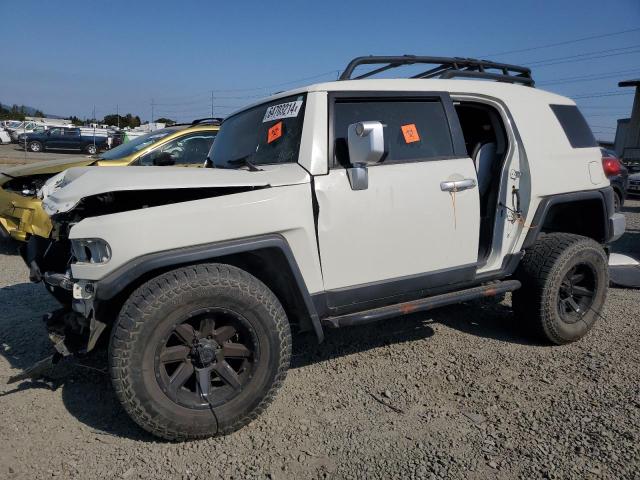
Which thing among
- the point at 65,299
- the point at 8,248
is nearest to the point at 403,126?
the point at 65,299

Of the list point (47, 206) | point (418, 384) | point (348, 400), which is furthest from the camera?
point (418, 384)

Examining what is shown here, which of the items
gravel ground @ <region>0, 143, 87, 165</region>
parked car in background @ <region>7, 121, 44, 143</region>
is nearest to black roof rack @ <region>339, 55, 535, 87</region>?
gravel ground @ <region>0, 143, 87, 165</region>

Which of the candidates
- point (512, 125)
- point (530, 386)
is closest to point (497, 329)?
point (530, 386)

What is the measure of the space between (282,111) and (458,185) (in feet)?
4.28

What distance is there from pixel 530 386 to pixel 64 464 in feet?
9.23

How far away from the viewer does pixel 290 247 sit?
2.70 m

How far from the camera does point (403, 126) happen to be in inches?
125

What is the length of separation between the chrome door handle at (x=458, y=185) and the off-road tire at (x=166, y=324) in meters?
1.39

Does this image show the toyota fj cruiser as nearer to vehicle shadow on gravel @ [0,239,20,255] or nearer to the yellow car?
the yellow car

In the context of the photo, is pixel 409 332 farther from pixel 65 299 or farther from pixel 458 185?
pixel 65 299

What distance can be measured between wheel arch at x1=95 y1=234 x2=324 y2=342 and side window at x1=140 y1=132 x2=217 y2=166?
12.4ft

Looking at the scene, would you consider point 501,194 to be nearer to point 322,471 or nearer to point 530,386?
point 530,386

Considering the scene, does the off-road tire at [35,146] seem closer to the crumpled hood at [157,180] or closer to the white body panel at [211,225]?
the crumpled hood at [157,180]

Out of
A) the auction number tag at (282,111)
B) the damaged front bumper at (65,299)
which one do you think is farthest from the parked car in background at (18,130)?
the auction number tag at (282,111)
